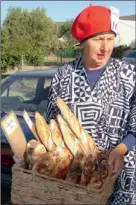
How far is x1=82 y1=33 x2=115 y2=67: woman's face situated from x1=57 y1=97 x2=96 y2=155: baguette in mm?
284

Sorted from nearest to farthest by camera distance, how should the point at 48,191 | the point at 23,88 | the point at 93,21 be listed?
the point at 48,191 → the point at 93,21 → the point at 23,88

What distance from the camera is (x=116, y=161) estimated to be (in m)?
1.86

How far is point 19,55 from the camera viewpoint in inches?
833

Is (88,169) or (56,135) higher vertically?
(56,135)

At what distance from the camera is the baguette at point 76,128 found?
A: 1950mm

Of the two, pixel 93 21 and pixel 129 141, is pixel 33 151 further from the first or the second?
pixel 93 21

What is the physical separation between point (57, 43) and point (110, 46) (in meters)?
34.4

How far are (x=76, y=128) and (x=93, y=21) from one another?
53 centimetres

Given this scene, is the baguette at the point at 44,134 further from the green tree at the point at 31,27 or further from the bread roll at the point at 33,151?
the green tree at the point at 31,27

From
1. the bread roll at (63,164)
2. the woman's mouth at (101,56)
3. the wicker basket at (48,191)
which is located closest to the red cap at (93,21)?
the woman's mouth at (101,56)

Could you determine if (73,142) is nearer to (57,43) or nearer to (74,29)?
(74,29)

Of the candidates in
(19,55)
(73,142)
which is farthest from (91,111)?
(19,55)

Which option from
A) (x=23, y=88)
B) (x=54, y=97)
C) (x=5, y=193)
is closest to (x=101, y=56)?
(x=54, y=97)

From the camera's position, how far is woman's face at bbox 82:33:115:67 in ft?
6.64
